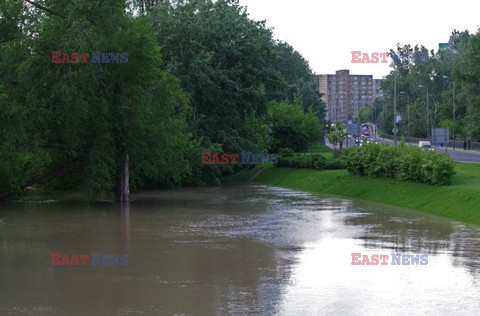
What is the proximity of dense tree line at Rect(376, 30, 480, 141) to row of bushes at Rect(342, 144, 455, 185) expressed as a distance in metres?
36.1

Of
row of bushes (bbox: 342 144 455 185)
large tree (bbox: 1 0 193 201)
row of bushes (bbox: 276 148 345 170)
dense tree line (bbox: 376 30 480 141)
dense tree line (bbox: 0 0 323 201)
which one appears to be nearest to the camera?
dense tree line (bbox: 0 0 323 201)

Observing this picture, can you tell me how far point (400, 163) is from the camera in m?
45.1

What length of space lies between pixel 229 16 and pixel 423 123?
7004cm

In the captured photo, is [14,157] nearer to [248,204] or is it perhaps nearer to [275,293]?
[248,204]

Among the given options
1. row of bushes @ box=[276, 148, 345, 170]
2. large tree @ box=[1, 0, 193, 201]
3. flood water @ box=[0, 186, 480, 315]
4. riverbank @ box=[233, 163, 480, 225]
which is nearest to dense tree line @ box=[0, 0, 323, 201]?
large tree @ box=[1, 0, 193, 201]

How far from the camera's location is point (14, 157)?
3441 cm

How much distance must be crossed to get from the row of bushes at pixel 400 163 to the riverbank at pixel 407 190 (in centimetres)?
50

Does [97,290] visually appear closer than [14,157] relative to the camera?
Yes

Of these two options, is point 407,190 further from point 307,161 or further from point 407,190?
point 307,161

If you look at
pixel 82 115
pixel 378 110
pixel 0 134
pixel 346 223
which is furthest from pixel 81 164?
pixel 378 110

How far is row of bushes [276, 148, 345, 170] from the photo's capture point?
197 ft

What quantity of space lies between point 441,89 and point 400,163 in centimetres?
9223

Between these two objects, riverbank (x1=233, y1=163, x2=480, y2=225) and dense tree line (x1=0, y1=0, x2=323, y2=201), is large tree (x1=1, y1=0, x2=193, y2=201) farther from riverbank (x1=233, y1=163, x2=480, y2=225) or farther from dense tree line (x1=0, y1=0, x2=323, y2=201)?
riverbank (x1=233, y1=163, x2=480, y2=225)

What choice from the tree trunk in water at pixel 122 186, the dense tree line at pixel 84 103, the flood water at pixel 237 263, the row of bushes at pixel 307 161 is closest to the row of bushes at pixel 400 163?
the flood water at pixel 237 263
